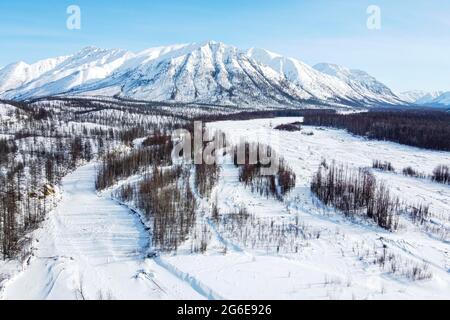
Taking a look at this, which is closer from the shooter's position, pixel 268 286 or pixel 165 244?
pixel 268 286

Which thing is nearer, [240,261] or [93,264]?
[240,261]

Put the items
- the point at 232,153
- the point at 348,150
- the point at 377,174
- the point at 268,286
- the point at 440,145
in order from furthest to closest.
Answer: the point at 440,145 → the point at 348,150 → the point at 232,153 → the point at 377,174 → the point at 268,286

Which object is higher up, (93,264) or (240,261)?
(240,261)

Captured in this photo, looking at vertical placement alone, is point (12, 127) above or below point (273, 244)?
above

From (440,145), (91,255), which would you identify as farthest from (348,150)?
(91,255)

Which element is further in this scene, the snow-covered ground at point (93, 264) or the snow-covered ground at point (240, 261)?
the snow-covered ground at point (93, 264)

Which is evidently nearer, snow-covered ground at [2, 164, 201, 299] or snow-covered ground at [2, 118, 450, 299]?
snow-covered ground at [2, 118, 450, 299]

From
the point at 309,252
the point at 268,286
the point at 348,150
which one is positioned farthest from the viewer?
the point at 348,150
